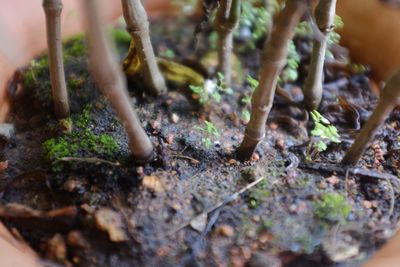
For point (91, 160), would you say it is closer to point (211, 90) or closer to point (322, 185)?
→ point (211, 90)

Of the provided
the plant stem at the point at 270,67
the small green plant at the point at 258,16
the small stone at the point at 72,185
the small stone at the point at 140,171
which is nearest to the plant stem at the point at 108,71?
the small stone at the point at 140,171

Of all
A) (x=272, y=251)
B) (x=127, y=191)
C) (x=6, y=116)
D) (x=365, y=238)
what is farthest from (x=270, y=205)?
(x=6, y=116)

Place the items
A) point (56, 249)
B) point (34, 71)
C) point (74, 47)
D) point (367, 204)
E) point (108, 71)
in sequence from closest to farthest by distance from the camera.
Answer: point (108, 71), point (56, 249), point (367, 204), point (34, 71), point (74, 47)

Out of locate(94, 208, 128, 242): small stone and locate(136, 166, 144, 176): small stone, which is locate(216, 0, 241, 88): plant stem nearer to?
locate(136, 166, 144, 176): small stone

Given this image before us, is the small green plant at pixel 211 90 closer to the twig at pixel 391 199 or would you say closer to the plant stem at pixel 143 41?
the plant stem at pixel 143 41

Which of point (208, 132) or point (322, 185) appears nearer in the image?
point (322, 185)

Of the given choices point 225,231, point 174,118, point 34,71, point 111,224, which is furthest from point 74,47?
point 225,231

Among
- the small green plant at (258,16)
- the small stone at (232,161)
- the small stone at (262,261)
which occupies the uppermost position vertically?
the small green plant at (258,16)
